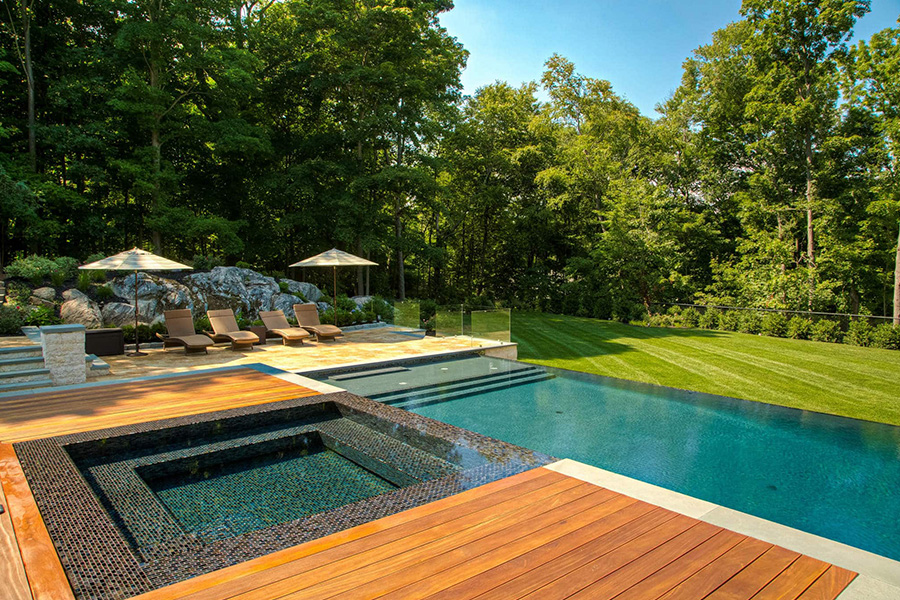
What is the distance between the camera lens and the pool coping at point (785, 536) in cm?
237

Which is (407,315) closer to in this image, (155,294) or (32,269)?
(155,294)

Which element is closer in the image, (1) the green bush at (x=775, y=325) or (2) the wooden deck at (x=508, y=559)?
(2) the wooden deck at (x=508, y=559)

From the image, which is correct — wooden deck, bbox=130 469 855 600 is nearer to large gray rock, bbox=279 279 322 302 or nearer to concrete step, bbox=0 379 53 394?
concrete step, bbox=0 379 53 394

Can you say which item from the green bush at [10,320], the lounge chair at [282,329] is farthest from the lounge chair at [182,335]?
the green bush at [10,320]

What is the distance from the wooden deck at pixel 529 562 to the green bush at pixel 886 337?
1431 cm

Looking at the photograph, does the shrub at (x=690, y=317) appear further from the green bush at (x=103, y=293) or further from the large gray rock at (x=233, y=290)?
the green bush at (x=103, y=293)

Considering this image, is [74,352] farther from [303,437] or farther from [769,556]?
[769,556]

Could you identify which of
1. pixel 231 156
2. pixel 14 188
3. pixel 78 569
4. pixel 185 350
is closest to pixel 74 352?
pixel 185 350

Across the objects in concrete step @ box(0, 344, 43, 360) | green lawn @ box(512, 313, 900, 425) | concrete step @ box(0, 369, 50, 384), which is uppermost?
concrete step @ box(0, 344, 43, 360)

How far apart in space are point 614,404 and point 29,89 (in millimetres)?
18369

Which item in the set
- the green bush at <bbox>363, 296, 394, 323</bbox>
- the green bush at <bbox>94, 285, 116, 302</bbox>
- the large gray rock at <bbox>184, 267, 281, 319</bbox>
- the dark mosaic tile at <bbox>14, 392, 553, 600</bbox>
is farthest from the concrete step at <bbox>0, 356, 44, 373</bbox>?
the green bush at <bbox>363, 296, 394, 323</bbox>

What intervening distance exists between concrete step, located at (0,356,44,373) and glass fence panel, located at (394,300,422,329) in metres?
8.20

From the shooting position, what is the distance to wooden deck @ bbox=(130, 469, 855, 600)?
7.48 ft

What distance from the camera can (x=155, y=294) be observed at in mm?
11758
